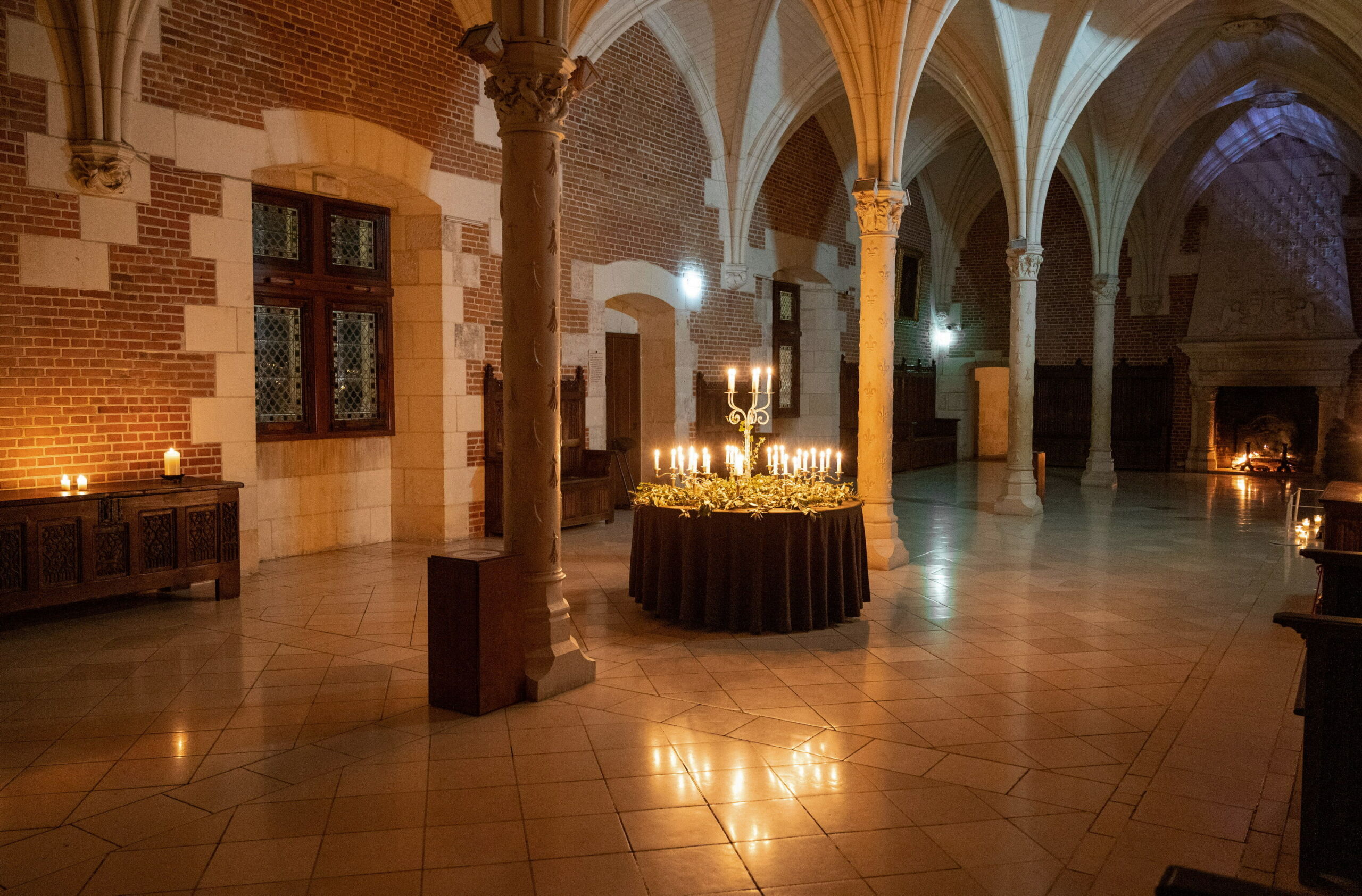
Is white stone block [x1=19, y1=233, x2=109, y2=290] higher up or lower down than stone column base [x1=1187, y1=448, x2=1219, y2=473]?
higher up

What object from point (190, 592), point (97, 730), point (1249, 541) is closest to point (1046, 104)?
point (1249, 541)

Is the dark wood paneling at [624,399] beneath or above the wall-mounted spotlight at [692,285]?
beneath

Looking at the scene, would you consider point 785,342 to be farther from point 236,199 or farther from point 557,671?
point 557,671

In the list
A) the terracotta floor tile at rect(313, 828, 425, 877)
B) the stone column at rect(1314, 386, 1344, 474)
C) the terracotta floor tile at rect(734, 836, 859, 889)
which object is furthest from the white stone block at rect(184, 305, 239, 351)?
the stone column at rect(1314, 386, 1344, 474)

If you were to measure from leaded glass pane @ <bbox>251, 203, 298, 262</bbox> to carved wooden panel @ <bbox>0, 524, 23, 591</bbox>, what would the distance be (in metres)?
2.94

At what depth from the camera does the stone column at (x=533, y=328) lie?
426 centimetres

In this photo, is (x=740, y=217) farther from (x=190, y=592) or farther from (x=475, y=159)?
(x=190, y=592)

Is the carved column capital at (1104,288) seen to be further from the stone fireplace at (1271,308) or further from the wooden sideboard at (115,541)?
the wooden sideboard at (115,541)

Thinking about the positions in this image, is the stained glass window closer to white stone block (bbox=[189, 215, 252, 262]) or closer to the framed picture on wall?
the framed picture on wall

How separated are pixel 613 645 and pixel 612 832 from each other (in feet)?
7.21

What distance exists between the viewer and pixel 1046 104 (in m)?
10.3

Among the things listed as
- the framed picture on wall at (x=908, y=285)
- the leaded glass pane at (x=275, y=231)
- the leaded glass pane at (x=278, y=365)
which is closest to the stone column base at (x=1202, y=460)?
the framed picture on wall at (x=908, y=285)

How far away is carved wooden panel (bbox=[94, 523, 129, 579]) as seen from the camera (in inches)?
216

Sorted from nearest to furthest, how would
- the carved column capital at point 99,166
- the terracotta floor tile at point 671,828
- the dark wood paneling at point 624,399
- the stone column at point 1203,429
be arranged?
the terracotta floor tile at point 671,828, the carved column capital at point 99,166, the dark wood paneling at point 624,399, the stone column at point 1203,429
